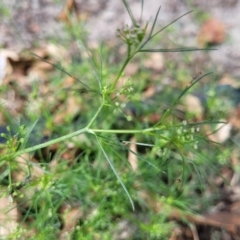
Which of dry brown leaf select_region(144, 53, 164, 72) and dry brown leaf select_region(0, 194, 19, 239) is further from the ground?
dry brown leaf select_region(144, 53, 164, 72)

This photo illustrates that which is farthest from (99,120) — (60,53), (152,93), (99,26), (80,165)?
Answer: (99,26)

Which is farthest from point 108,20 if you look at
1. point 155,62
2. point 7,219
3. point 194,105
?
point 7,219

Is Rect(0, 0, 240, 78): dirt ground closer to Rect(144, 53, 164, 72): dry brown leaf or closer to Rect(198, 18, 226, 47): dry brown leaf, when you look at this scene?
Rect(198, 18, 226, 47): dry brown leaf

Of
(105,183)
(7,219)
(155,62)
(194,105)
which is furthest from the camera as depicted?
(155,62)

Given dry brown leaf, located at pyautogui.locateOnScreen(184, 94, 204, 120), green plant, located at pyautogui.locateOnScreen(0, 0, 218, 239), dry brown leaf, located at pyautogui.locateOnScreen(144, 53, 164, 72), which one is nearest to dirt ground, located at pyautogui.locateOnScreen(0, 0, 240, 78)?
Answer: dry brown leaf, located at pyautogui.locateOnScreen(144, 53, 164, 72)

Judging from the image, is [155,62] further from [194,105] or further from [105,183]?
[105,183]

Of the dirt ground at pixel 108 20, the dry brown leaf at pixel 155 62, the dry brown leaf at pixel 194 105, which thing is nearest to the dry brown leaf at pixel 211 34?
the dirt ground at pixel 108 20

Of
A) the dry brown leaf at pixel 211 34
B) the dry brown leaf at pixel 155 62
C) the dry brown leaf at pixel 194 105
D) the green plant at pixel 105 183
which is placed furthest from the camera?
the dry brown leaf at pixel 211 34

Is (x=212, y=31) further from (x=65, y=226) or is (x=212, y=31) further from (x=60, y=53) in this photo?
(x=65, y=226)

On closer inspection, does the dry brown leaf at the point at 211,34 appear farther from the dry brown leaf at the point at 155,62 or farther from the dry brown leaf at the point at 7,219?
the dry brown leaf at the point at 7,219

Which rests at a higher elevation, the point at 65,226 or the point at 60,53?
the point at 60,53

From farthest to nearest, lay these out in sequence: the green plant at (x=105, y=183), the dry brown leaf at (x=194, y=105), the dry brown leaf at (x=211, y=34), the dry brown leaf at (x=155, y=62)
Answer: the dry brown leaf at (x=211, y=34), the dry brown leaf at (x=155, y=62), the dry brown leaf at (x=194, y=105), the green plant at (x=105, y=183)
